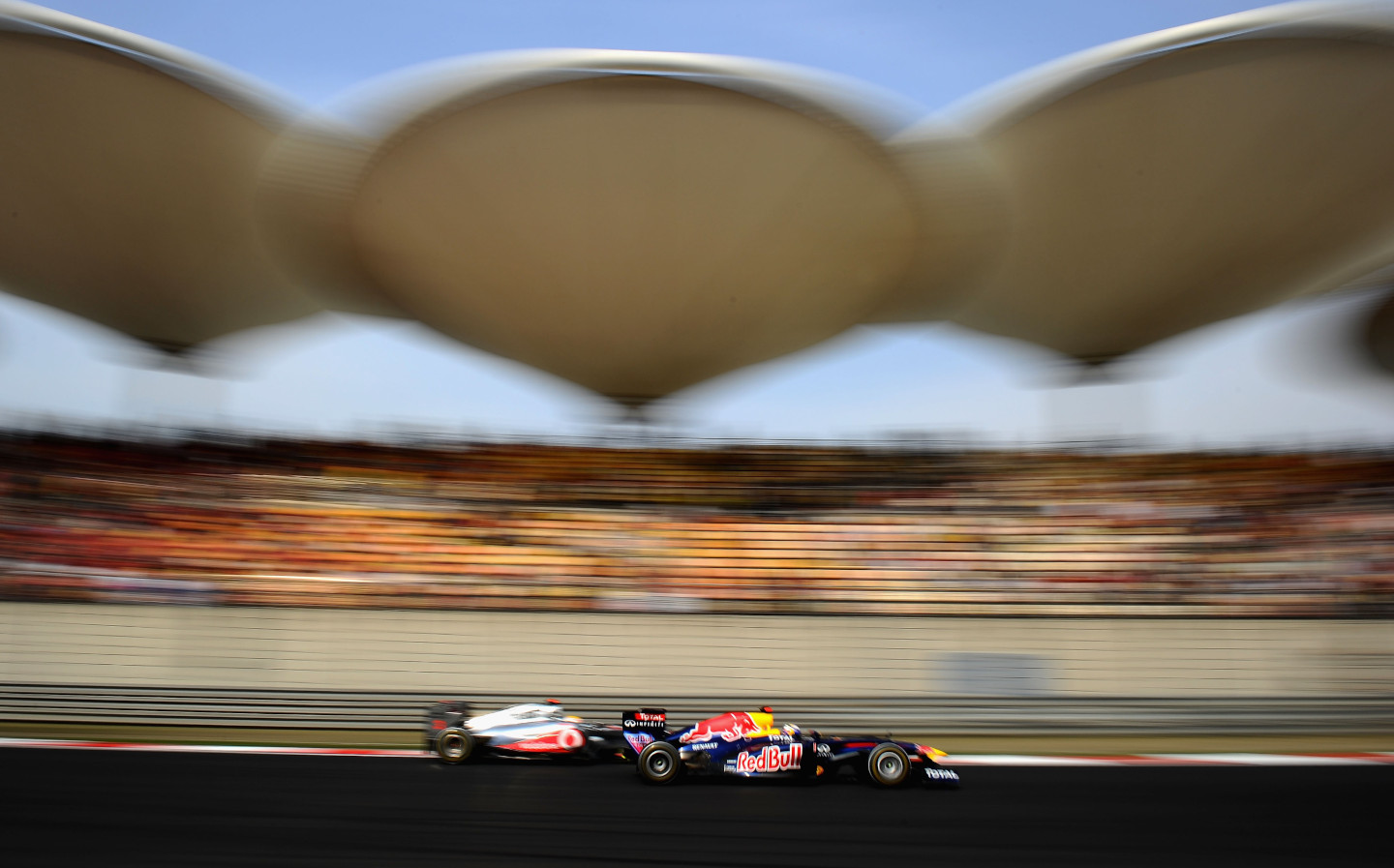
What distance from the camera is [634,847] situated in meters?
5.20

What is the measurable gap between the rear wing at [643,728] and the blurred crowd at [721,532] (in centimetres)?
398

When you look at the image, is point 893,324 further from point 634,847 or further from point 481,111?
point 634,847

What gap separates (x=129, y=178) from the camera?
1488 centimetres

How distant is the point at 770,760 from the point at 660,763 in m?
0.81

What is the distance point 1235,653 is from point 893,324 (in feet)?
29.6

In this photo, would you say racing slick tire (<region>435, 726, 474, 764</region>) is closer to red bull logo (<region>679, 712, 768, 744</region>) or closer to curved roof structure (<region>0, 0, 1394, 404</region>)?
red bull logo (<region>679, 712, 768, 744</region>)

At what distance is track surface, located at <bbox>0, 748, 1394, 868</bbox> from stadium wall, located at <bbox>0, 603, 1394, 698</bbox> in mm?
3136

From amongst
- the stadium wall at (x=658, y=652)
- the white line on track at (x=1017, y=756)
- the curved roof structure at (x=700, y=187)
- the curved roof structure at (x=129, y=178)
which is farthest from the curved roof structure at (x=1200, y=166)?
the curved roof structure at (x=129, y=178)

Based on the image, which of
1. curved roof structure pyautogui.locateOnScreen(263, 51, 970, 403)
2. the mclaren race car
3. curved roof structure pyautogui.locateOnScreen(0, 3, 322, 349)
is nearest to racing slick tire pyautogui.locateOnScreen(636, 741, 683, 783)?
the mclaren race car

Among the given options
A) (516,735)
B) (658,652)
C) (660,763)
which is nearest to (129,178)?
(658,652)

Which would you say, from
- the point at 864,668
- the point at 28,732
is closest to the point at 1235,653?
the point at 864,668

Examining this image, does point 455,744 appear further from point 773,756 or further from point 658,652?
point 658,652

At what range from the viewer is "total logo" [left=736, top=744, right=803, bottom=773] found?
7613 mm

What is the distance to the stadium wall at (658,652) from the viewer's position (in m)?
11.7
